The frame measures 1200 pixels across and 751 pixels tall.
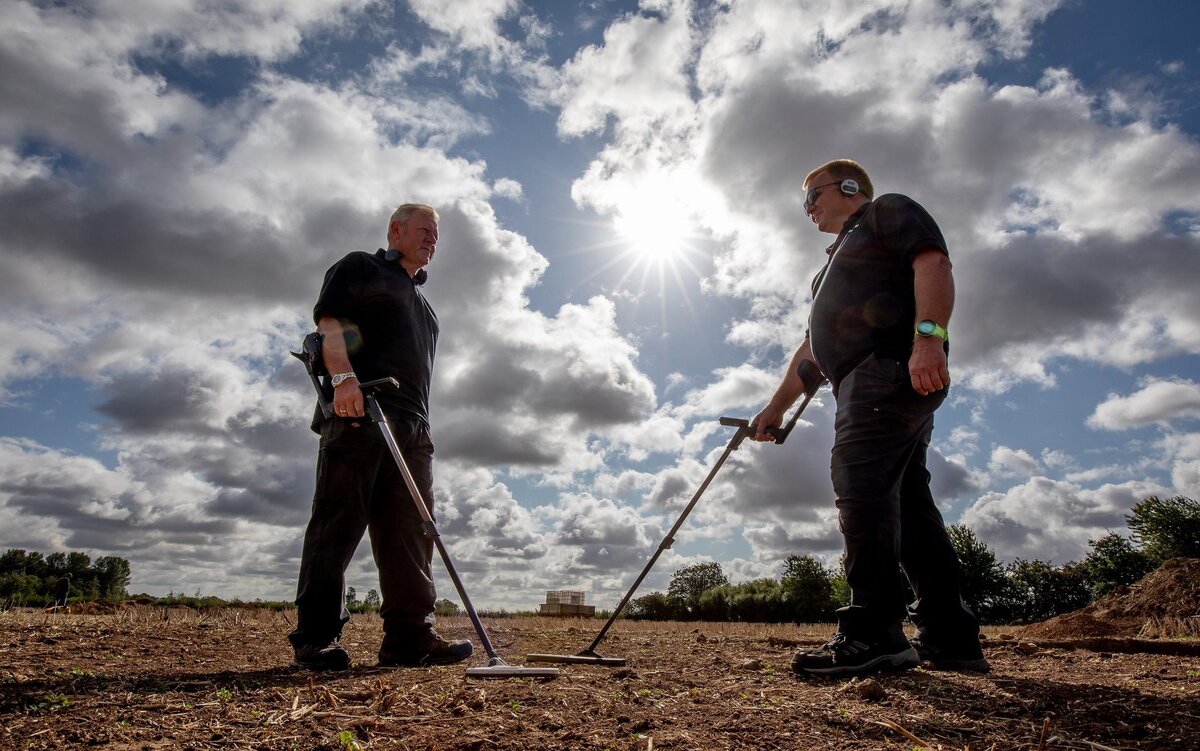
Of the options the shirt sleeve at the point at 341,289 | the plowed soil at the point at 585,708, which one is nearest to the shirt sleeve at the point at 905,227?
the plowed soil at the point at 585,708

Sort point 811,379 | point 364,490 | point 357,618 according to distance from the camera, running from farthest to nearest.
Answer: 1. point 357,618
2. point 811,379
3. point 364,490

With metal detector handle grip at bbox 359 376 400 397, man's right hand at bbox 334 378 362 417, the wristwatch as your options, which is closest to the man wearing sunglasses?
the wristwatch

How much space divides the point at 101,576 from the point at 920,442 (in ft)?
256

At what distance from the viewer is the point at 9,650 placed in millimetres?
4496

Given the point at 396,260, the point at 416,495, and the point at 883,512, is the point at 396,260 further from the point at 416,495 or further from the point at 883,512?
the point at 883,512

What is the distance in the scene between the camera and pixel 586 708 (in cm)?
280

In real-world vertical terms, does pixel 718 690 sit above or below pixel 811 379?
below

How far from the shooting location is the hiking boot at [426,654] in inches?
176

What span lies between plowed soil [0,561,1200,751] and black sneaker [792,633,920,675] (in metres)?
0.08

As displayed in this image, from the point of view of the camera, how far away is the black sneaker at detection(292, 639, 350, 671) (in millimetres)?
4031

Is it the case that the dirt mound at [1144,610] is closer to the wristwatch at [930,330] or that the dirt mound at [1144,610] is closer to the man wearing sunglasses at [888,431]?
the man wearing sunglasses at [888,431]

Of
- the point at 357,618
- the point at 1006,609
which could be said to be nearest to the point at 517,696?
the point at 357,618

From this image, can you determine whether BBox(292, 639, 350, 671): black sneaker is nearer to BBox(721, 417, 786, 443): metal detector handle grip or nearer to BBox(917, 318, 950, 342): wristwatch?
BBox(721, 417, 786, 443): metal detector handle grip

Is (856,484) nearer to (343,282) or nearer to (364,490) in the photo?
(364,490)
